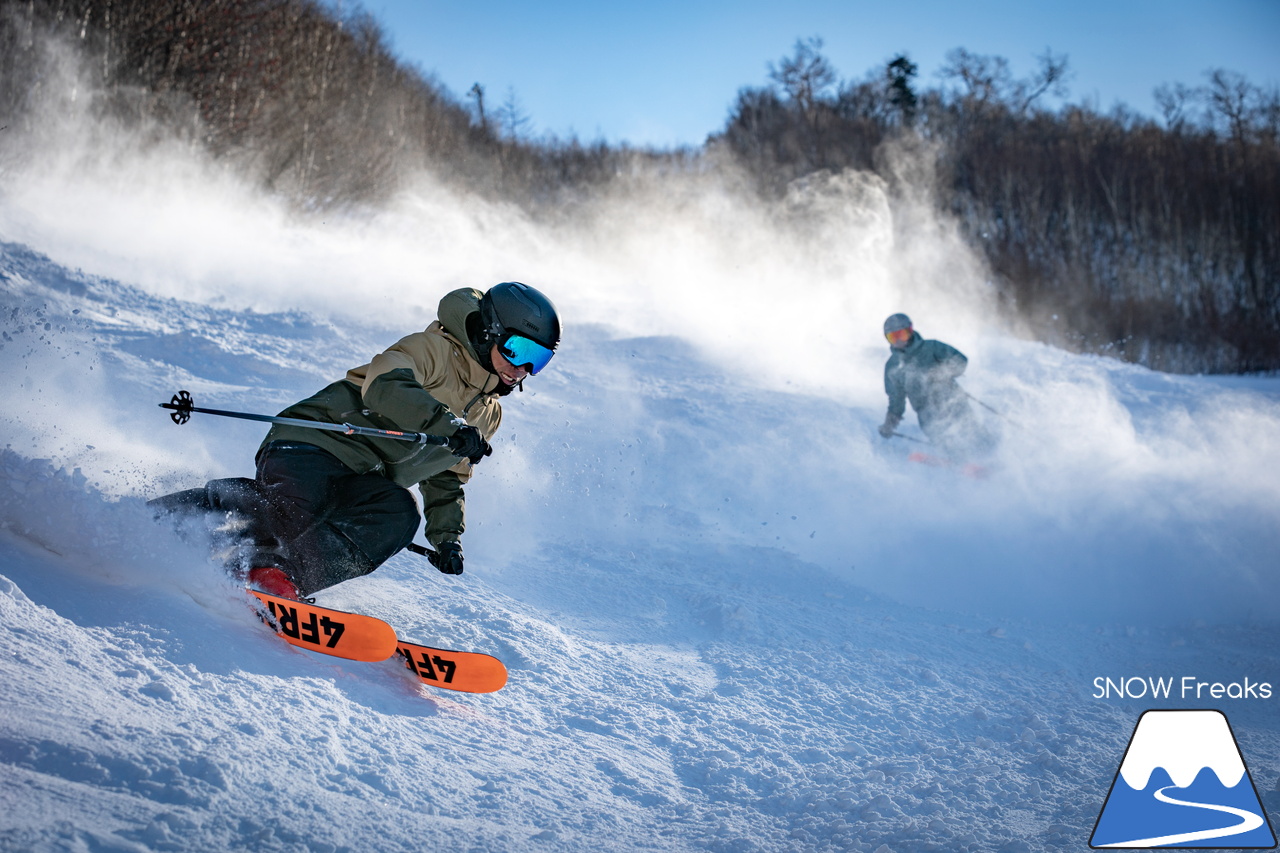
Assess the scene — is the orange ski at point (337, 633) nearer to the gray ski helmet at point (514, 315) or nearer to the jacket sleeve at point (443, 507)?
the jacket sleeve at point (443, 507)

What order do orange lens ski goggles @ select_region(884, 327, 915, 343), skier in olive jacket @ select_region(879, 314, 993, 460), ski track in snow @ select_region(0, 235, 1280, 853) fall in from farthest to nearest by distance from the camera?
orange lens ski goggles @ select_region(884, 327, 915, 343), skier in olive jacket @ select_region(879, 314, 993, 460), ski track in snow @ select_region(0, 235, 1280, 853)

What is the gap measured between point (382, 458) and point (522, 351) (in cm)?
67

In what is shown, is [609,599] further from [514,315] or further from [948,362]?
[948,362]

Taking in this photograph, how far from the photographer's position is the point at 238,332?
6398 mm

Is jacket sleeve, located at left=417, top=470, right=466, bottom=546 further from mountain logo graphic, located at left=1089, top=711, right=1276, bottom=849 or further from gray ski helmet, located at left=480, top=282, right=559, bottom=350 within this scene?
mountain logo graphic, located at left=1089, top=711, right=1276, bottom=849

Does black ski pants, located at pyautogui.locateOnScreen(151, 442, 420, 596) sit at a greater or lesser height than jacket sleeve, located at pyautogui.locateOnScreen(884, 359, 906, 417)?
lesser

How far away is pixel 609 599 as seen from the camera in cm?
361

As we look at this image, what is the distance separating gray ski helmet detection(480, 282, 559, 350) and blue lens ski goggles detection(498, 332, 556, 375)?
0.02 m

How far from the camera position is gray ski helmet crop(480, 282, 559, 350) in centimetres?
280

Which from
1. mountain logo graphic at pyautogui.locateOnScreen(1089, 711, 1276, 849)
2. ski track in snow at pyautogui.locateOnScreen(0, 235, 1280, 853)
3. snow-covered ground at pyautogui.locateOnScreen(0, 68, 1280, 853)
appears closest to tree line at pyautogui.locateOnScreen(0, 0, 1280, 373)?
Answer: snow-covered ground at pyautogui.locateOnScreen(0, 68, 1280, 853)

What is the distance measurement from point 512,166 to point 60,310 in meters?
21.3

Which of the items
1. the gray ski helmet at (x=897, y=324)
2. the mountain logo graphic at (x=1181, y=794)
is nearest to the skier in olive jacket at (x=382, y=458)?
the mountain logo graphic at (x=1181, y=794)

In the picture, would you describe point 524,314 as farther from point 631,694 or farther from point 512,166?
point 512,166

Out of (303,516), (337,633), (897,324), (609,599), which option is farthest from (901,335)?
(337,633)
